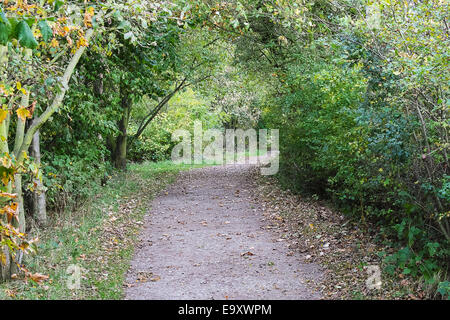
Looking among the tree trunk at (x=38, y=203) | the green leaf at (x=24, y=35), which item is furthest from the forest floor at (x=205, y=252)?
the green leaf at (x=24, y=35)

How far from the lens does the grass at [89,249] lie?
612 centimetres

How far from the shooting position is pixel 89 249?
25.7 ft

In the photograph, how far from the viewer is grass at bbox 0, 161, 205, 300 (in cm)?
612

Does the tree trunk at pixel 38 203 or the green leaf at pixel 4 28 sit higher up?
the green leaf at pixel 4 28

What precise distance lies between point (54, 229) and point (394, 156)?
253 inches

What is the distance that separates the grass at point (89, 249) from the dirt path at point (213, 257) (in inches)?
11.4

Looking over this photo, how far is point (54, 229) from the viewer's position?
348 inches

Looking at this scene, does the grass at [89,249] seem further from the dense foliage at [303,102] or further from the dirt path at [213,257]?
the dense foliage at [303,102]

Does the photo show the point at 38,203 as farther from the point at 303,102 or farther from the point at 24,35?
the point at 303,102

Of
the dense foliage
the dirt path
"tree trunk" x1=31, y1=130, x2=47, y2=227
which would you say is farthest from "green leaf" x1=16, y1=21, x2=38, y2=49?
"tree trunk" x1=31, y1=130, x2=47, y2=227

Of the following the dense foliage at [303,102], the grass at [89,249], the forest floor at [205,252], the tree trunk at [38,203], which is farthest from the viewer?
the tree trunk at [38,203]

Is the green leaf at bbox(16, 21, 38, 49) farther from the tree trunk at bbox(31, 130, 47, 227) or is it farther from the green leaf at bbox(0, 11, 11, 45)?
the tree trunk at bbox(31, 130, 47, 227)
